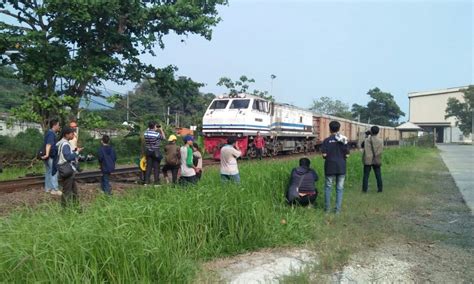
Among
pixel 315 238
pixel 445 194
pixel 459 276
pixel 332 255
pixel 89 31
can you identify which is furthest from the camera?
pixel 89 31

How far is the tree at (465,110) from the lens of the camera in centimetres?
6438

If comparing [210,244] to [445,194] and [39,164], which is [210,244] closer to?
[445,194]

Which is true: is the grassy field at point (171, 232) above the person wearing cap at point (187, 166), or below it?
below

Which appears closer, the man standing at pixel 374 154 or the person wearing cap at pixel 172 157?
the person wearing cap at pixel 172 157

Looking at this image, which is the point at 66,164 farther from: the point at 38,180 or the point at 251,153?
the point at 251,153

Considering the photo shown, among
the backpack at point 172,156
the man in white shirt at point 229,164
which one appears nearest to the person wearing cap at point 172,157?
the backpack at point 172,156

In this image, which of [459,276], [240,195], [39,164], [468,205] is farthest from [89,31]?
[459,276]

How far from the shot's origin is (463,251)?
18.9 feet

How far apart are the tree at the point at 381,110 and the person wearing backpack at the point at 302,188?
277 ft

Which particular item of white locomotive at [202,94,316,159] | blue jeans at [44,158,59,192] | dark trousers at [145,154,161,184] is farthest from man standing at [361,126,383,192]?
white locomotive at [202,94,316,159]

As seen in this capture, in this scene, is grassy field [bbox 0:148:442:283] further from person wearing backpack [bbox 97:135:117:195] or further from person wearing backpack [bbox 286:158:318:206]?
person wearing backpack [bbox 97:135:117:195]

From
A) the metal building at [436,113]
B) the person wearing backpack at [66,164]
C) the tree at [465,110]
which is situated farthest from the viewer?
the metal building at [436,113]

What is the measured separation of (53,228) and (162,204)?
5.06 ft

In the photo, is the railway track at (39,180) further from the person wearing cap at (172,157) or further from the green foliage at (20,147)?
the green foliage at (20,147)
